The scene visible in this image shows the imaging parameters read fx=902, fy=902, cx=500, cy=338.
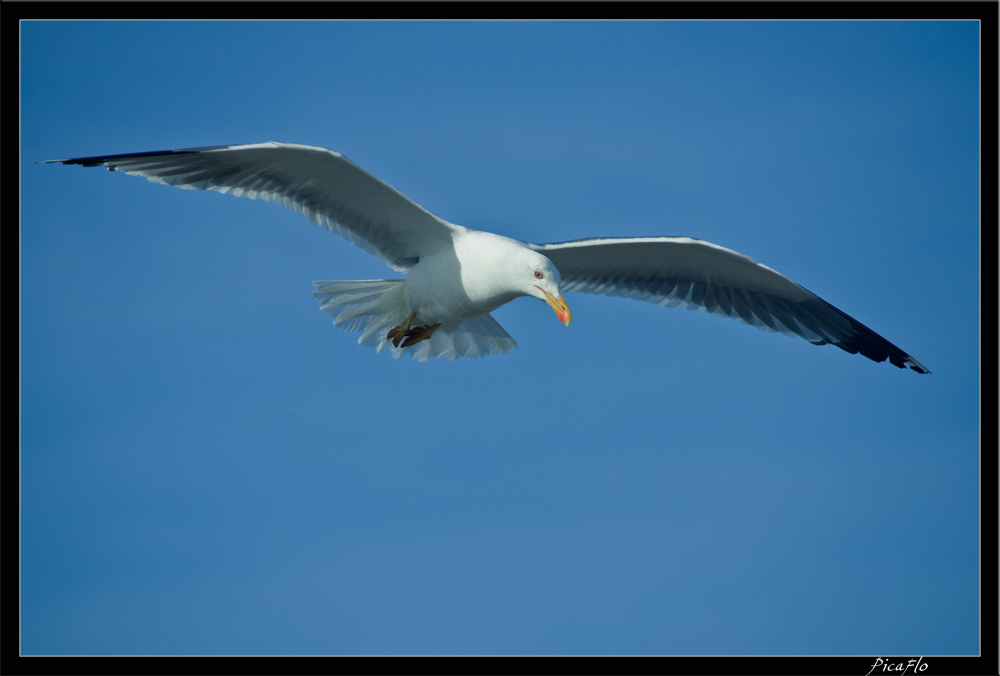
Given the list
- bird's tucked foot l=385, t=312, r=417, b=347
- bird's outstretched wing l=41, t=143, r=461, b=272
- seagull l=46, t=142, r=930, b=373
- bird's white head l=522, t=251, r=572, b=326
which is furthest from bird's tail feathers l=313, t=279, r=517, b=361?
bird's white head l=522, t=251, r=572, b=326

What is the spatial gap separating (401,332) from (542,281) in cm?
164

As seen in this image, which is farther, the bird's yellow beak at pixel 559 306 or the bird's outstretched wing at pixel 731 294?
the bird's outstretched wing at pixel 731 294

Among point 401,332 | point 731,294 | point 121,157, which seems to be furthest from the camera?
point 731,294

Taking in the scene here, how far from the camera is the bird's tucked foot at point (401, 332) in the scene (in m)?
7.50

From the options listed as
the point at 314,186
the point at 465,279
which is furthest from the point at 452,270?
the point at 314,186

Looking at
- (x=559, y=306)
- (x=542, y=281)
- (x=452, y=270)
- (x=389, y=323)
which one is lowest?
(x=559, y=306)

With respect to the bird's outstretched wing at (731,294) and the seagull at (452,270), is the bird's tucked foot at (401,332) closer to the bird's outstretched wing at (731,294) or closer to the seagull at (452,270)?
the seagull at (452,270)

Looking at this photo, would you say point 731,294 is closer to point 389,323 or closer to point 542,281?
point 542,281

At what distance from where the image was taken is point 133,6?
6605mm

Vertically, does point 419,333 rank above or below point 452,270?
below

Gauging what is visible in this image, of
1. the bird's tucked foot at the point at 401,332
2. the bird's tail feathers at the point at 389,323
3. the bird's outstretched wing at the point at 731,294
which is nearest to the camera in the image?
the bird's tucked foot at the point at 401,332

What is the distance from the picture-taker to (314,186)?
22.7 ft

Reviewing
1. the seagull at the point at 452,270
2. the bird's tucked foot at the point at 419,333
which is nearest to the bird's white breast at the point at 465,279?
the seagull at the point at 452,270

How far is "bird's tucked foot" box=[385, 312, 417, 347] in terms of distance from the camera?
7500 millimetres
